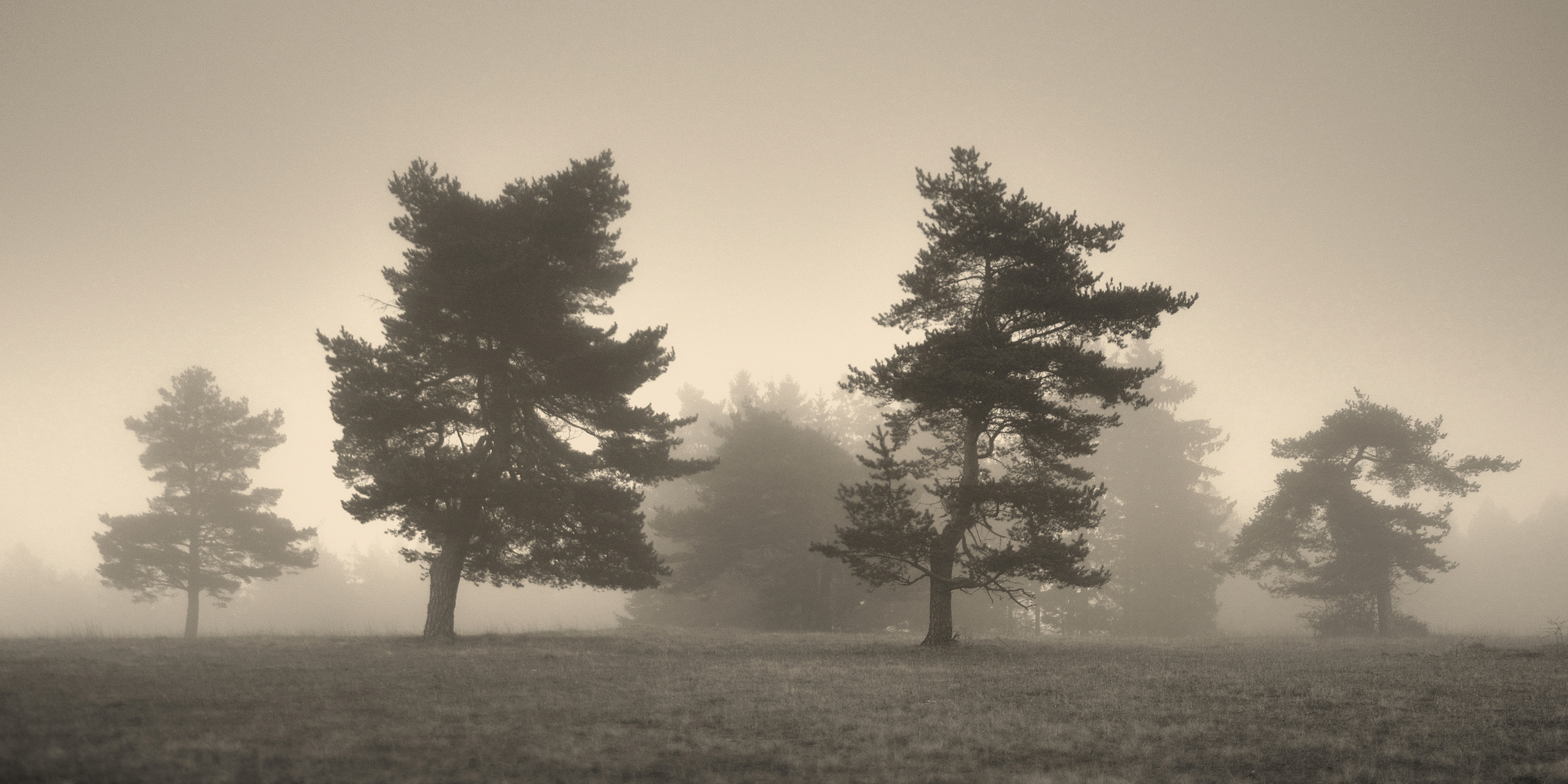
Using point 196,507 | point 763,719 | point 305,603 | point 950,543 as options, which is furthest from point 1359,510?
point 305,603

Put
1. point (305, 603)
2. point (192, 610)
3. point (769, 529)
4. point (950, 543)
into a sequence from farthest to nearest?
point (305, 603) < point (769, 529) < point (192, 610) < point (950, 543)

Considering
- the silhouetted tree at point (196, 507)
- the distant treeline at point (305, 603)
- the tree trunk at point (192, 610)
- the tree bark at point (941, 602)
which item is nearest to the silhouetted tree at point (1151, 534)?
the tree bark at point (941, 602)

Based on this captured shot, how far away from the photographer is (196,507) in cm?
3416

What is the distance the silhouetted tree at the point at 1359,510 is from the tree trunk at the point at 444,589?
3495 centimetres

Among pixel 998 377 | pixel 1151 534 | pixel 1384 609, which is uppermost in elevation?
pixel 998 377

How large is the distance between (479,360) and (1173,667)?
18613 millimetres

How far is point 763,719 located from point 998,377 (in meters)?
11.5

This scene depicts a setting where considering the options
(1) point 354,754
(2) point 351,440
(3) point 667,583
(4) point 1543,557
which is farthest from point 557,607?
(4) point 1543,557

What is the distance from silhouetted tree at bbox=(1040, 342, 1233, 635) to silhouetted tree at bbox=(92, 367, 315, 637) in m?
43.6

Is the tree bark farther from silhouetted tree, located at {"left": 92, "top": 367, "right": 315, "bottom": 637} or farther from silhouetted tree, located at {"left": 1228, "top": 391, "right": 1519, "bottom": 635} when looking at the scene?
silhouetted tree, located at {"left": 92, "top": 367, "right": 315, "bottom": 637}

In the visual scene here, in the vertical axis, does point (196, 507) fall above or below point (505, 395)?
below

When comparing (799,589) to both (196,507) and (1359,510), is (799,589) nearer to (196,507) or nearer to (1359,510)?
(1359,510)

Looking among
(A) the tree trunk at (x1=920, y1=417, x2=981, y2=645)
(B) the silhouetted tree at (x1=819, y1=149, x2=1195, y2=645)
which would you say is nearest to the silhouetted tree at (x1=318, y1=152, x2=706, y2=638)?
(B) the silhouetted tree at (x1=819, y1=149, x2=1195, y2=645)

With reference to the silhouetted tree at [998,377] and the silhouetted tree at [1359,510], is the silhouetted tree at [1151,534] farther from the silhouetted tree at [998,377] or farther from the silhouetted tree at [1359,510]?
the silhouetted tree at [998,377]
